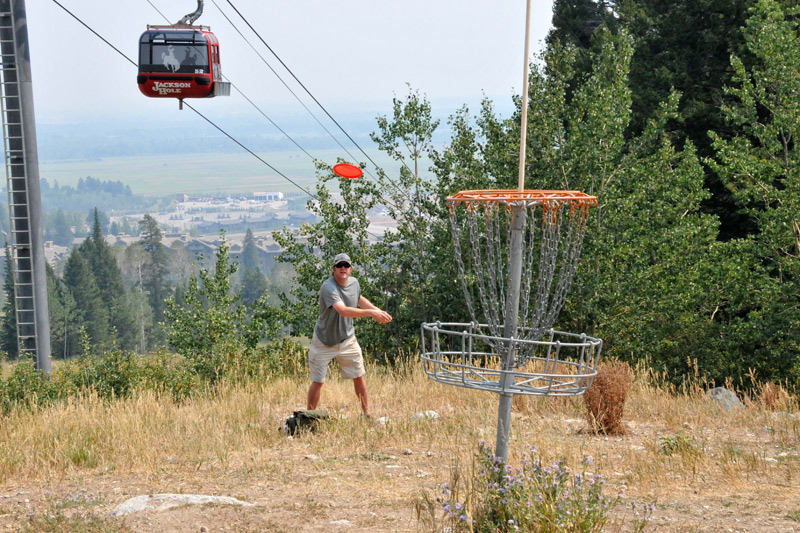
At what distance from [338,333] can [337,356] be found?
0.95 ft

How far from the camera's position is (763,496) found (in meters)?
6.61

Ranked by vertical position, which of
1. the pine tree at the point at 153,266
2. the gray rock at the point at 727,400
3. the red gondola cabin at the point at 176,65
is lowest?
the pine tree at the point at 153,266

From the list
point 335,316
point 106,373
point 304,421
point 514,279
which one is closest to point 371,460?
point 304,421

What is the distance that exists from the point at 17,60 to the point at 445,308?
10.4m

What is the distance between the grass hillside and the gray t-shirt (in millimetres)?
852

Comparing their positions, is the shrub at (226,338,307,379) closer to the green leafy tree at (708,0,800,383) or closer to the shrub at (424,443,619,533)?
the shrub at (424,443,619,533)

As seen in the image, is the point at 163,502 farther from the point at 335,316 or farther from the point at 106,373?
the point at 106,373

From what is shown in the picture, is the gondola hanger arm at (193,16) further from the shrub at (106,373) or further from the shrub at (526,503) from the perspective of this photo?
the shrub at (526,503)

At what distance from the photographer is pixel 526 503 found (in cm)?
509

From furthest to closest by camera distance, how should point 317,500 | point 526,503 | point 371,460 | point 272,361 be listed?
point 272,361 < point 371,460 < point 317,500 < point 526,503

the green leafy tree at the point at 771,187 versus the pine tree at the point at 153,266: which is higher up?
the green leafy tree at the point at 771,187

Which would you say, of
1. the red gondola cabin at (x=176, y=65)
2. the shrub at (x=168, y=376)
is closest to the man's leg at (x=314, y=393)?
the shrub at (x=168, y=376)

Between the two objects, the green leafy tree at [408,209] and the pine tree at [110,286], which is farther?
the pine tree at [110,286]

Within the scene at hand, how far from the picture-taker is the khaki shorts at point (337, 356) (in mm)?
9102
